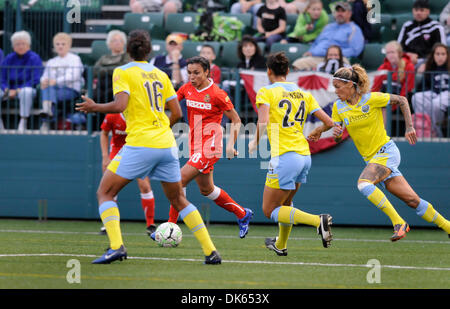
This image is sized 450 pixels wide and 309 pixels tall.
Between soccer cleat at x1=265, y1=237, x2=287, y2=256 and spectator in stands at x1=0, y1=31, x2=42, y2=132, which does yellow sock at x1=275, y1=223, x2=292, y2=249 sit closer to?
soccer cleat at x1=265, y1=237, x2=287, y2=256

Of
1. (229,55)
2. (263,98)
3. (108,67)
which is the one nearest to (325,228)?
(263,98)

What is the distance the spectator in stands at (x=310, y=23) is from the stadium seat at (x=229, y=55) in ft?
3.33

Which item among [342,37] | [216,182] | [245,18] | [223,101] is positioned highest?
→ [245,18]

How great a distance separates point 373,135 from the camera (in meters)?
10.8

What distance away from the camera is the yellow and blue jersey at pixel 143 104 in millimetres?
8305

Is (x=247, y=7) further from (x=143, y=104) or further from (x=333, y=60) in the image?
(x=143, y=104)

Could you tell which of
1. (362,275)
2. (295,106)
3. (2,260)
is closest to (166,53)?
(295,106)

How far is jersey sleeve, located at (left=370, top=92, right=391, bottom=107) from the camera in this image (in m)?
10.6

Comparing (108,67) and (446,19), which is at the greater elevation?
(446,19)

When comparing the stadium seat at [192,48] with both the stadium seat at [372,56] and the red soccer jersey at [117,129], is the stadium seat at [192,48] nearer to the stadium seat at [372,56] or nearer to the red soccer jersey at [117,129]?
the stadium seat at [372,56]

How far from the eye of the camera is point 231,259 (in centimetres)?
929

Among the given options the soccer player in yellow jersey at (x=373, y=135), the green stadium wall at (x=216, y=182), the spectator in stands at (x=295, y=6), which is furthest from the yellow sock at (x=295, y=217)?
the spectator in stands at (x=295, y=6)

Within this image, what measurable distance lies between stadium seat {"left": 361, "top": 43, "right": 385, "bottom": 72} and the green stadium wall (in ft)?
7.22

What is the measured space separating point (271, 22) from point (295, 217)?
26.5 ft
